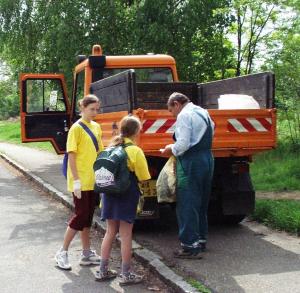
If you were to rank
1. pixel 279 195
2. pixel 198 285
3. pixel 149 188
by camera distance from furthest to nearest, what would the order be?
pixel 279 195
pixel 149 188
pixel 198 285

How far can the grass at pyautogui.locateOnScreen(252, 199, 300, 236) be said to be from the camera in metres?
7.45

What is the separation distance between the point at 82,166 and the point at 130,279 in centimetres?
132

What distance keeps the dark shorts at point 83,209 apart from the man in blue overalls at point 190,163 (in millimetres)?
956

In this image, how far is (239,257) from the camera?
6.23 m

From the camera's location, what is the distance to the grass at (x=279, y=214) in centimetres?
745

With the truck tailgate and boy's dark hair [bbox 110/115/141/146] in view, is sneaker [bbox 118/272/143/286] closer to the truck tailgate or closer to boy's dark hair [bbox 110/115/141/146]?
boy's dark hair [bbox 110/115/141/146]

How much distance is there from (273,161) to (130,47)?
535 centimetres

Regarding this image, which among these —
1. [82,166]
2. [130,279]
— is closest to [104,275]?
[130,279]

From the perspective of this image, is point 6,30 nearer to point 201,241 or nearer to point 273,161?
point 273,161

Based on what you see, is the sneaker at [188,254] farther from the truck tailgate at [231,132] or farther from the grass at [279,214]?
the grass at [279,214]

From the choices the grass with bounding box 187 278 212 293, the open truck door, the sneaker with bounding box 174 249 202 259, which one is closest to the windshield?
the open truck door

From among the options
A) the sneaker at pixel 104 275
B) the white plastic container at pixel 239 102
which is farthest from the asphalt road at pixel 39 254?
the white plastic container at pixel 239 102

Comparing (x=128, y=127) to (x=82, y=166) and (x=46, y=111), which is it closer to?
(x=82, y=166)

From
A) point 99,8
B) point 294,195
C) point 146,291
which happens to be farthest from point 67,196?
point 99,8
